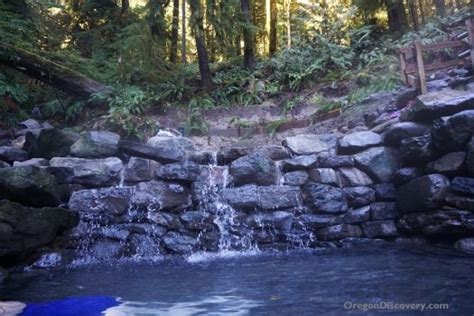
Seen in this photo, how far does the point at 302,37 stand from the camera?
17.5m

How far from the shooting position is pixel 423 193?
7.94m

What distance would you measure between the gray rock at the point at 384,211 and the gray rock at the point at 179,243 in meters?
3.55

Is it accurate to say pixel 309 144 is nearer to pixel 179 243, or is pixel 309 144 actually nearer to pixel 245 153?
pixel 245 153

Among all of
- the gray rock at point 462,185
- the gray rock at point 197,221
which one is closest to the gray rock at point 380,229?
the gray rock at point 462,185

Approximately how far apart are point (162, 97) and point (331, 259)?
874cm

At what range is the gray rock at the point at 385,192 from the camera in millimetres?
8781

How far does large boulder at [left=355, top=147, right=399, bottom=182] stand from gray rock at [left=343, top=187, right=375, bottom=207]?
36 centimetres

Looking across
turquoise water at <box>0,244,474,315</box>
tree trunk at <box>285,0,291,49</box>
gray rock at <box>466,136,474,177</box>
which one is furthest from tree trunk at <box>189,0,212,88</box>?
gray rock at <box>466,136,474,177</box>

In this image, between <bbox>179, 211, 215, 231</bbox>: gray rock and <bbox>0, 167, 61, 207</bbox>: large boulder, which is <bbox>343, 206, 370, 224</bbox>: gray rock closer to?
<bbox>179, 211, 215, 231</bbox>: gray rock

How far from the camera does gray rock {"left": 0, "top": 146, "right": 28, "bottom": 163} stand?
9750 millimetres

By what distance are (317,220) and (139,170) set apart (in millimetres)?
3814

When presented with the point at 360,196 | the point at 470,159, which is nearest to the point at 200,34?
the point at 360,196

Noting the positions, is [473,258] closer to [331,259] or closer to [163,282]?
[331,259]

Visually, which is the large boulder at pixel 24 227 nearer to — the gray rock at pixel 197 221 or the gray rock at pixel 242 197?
the gray rock at pixel 197 221
